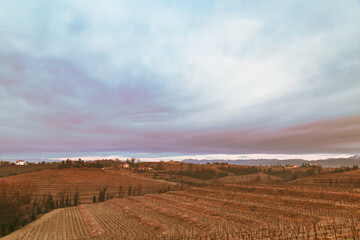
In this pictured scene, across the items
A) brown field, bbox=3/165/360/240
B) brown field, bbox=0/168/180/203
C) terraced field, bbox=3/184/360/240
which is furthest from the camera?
brown field, bbox=0/168/180/203

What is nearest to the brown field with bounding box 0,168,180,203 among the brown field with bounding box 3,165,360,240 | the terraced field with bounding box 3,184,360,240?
the brown field with bounding box 3,165,360,240

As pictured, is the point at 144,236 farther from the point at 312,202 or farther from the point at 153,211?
the point at 312,202

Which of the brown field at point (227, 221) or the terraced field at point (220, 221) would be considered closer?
the brown field at point (227, 221)

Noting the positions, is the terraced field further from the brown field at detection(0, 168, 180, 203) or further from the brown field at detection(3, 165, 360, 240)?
the brown field at detection(0, 168, 180, 203)

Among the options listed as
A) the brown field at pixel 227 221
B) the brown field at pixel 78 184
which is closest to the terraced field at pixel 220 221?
the brown field at pixel 227 221

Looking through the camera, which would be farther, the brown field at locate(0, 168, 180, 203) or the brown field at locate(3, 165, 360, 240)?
the brown field at locate(0, 168, 180, 203)

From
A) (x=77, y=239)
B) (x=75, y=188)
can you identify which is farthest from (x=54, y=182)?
(x=77, y=239)

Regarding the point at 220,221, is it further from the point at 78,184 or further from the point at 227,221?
the point at 78,184

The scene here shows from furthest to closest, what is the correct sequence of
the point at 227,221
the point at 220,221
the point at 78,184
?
the point at 78,184
the point at 220,221
the point at 227,221

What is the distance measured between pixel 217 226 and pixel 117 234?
718 cm

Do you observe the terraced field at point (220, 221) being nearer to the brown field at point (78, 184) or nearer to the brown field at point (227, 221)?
the brown field at point (227, 221)

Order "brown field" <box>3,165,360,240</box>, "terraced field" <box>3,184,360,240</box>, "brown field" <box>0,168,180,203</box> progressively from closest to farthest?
"brown field" <box>3,165,360,240</box> < "terraced field" <box>3,184,360,240</box> < "brown field" <box>0,168,180,203</box>

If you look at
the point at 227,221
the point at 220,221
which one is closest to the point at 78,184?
the point at 220,221

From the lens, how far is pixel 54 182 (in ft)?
155
